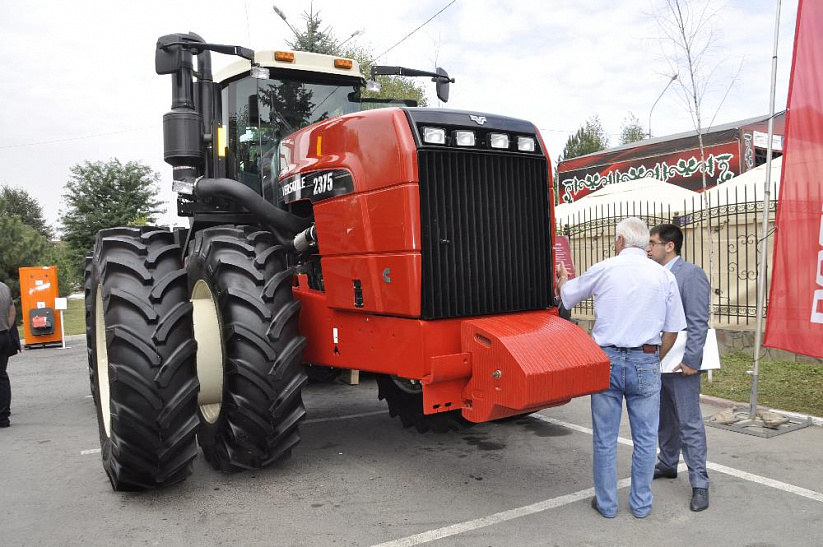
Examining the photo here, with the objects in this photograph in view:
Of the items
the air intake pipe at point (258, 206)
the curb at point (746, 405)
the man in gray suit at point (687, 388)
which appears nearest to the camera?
the man in gray suit at point (687, 388)

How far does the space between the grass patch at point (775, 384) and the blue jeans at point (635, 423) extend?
11.3 feet

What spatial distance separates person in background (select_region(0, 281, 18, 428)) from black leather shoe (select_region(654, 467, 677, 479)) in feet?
20.5

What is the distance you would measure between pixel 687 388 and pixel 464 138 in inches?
84.9

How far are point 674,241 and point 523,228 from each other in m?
1.08

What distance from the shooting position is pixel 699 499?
4.01 m

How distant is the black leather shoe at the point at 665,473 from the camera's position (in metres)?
4.57

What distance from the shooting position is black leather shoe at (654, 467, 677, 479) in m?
4.57

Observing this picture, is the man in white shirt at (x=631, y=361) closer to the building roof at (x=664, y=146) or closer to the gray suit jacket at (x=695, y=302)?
the gray suit jacket at (x=695, y=302)

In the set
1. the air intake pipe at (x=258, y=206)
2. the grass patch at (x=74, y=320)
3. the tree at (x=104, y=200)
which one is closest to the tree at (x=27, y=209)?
the tree at (x=104, y=200)

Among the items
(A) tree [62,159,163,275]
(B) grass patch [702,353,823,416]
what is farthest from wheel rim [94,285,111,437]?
(A) tree [62,159,163,275]

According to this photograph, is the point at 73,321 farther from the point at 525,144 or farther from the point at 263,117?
the point at 525,144

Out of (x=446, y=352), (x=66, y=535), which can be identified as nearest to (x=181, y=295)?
(x=66, y=535)

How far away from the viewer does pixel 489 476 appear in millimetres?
4664

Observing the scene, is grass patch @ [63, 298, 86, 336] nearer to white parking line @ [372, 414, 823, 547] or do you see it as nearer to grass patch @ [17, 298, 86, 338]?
grass patch @ [17, 298, 86, 338]
